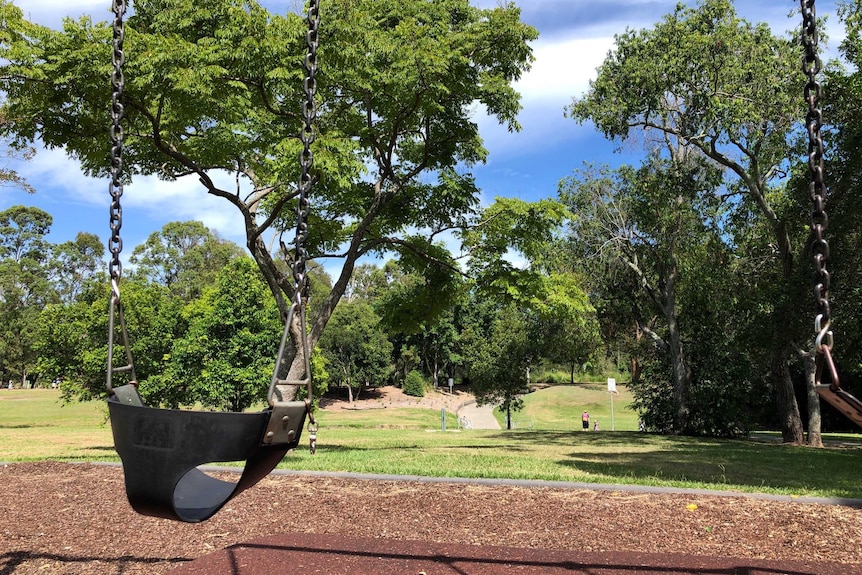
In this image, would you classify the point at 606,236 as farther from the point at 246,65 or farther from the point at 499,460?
the point at 246,65

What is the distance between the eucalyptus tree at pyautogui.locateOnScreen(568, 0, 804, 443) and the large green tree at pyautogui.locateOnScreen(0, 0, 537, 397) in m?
5.68

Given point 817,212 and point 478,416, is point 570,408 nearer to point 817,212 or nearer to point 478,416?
point 478,416

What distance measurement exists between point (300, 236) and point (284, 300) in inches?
366

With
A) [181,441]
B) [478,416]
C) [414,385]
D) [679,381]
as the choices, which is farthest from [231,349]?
[414,385]

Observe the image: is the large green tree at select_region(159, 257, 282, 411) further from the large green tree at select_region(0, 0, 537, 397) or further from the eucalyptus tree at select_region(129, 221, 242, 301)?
the eucalyptus tree at select_region(129, 221, 242, 301)

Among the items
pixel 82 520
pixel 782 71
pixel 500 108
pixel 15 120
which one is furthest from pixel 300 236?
pixel 782 71

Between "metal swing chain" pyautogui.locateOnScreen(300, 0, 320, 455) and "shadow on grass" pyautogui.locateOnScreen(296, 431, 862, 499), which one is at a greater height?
"metal swing chain" pyautogui.locateOnScreen(300, 0, 320, 455)

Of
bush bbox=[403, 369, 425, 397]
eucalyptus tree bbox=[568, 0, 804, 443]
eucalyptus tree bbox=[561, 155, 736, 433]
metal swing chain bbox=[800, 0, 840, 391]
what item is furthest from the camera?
bush bbox=[403, 369, 425, 397]

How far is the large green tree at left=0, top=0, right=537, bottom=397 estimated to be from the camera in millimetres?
9016

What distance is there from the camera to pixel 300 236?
2.50 m

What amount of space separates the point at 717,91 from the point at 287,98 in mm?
10555

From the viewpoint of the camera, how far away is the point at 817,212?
104 inches

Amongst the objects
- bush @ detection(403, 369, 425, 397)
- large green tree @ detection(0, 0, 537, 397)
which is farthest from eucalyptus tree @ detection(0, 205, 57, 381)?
large green tree @ detection(0, 0, 537, 397)

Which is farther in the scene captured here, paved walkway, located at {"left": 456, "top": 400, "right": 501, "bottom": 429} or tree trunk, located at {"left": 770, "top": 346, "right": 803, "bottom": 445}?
paved walkway, located at {"left": 456, "top": 400, "right": 501, "bottom": 429}
